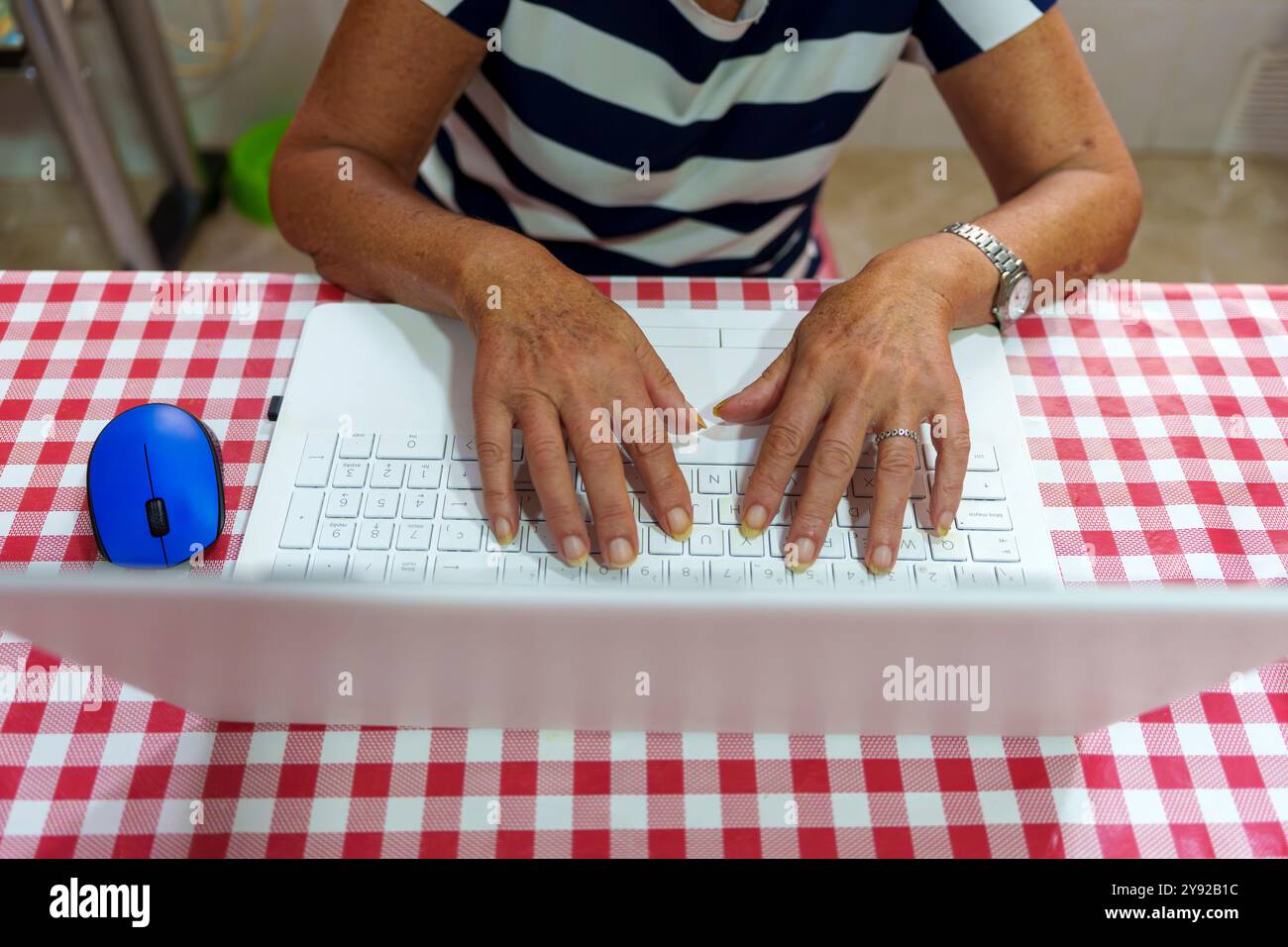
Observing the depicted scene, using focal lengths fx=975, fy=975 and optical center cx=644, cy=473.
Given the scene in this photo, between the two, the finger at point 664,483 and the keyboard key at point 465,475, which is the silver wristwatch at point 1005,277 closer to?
the finger at point 664,483

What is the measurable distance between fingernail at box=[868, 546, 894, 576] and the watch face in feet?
1.14

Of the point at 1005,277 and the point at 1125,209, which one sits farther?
the point at 1125,209

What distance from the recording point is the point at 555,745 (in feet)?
2.22

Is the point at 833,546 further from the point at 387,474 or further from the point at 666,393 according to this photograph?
the point at 387,474

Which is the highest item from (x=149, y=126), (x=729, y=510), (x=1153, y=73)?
(x=729, y=510)

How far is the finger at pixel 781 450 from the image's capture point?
27.6 inches

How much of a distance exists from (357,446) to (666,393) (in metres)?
0.24

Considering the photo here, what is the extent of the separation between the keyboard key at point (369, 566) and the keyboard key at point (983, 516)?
413 mm

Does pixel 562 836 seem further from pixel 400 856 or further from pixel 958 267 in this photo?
pixel 958 267

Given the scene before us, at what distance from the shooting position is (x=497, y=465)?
71 centimetres

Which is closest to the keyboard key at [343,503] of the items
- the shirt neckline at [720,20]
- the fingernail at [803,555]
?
the fingernail at [803,555]

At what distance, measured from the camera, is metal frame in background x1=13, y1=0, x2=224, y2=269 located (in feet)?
5.63

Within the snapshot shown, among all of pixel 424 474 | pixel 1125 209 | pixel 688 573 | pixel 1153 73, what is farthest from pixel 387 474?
pixel 1153 73
